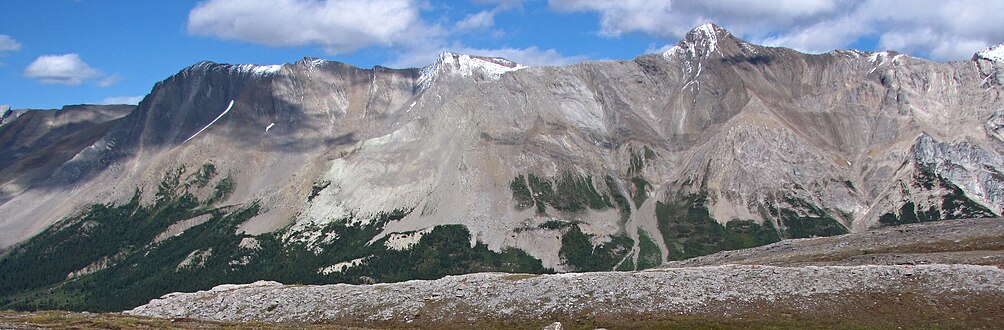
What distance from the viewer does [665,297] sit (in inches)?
3762

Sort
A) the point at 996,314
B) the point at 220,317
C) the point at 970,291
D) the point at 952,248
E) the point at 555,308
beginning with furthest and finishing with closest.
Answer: the point at 952,248, the point at 220,317, the point at 555,308, the point at 970,291, the point at 996,314

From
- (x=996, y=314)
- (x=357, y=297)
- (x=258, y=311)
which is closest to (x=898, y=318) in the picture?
(x=996, y=314)

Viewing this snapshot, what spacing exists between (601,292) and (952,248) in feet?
202

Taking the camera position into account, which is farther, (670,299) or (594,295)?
(594,295)

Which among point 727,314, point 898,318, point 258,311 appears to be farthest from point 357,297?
point 898,318

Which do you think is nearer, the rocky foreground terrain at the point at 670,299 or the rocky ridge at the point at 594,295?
the rocky foreground terrain at the point at 670,299

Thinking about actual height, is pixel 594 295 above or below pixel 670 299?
above

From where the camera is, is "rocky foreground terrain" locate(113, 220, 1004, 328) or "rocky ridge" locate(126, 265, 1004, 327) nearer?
"rocky foreground terrain" locate(113, 220, 1004, 328)

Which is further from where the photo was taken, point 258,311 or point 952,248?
point 952,248

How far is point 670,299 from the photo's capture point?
94750 mm

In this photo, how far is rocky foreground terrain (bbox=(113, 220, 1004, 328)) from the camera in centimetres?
8650

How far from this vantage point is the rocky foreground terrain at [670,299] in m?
86.5

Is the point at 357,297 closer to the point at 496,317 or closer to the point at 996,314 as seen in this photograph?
the point at 496,317

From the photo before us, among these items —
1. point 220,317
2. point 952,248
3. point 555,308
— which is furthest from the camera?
point 952,248
